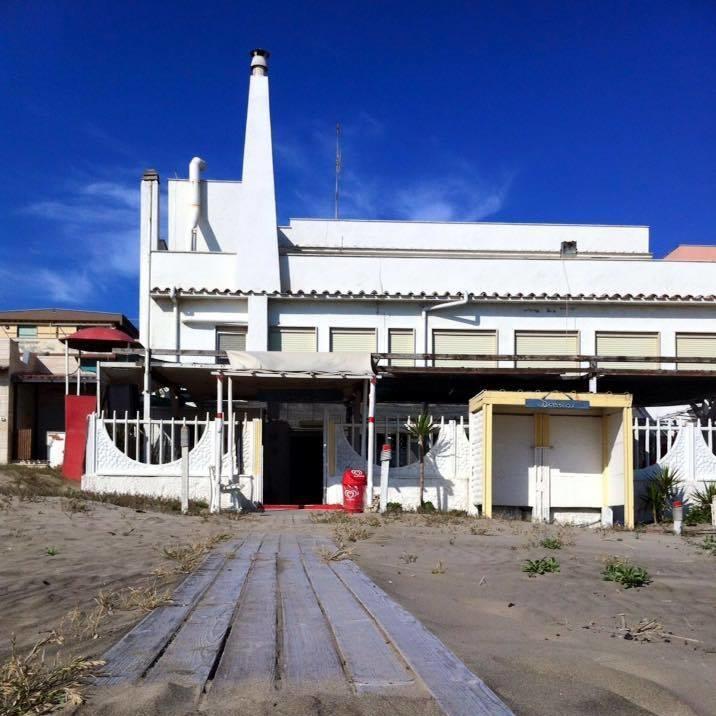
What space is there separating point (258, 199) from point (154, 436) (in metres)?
8.43

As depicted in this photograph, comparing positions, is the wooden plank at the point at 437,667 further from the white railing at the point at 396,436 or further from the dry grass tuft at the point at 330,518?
the white railing at the point at 396,436

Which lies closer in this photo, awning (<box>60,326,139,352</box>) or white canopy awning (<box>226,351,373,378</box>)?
white canopy awning (<box>226,351,373,378</box>)

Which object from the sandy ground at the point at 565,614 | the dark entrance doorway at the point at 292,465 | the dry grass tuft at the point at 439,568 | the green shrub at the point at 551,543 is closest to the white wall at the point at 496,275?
the dark entrance doorway at the point at 292,465

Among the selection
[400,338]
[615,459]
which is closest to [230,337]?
[400,338]

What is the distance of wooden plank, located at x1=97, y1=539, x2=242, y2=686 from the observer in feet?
12.2

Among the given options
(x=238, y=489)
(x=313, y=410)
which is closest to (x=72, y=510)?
(x=238, y=489)

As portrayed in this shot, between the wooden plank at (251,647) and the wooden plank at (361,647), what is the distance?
0.36 metres

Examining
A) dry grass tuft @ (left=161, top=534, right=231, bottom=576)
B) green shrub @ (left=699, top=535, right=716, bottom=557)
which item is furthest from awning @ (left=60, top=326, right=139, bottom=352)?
green shrub @ (left=699, top=535, right=716, bottom=557)

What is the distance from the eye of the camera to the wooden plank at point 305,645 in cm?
367

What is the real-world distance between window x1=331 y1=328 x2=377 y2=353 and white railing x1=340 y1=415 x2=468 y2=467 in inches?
186

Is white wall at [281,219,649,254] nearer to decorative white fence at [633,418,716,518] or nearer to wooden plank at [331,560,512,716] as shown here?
decorative white fence at [633,418,716,518]

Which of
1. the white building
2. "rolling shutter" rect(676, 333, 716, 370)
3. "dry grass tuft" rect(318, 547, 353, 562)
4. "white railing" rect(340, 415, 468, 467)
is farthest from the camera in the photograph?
"rolling shutter" rect(676, 333, 716, 370)

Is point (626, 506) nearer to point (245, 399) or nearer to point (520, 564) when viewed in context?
point (520, 564)

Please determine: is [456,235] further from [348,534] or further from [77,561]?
[77,561]
